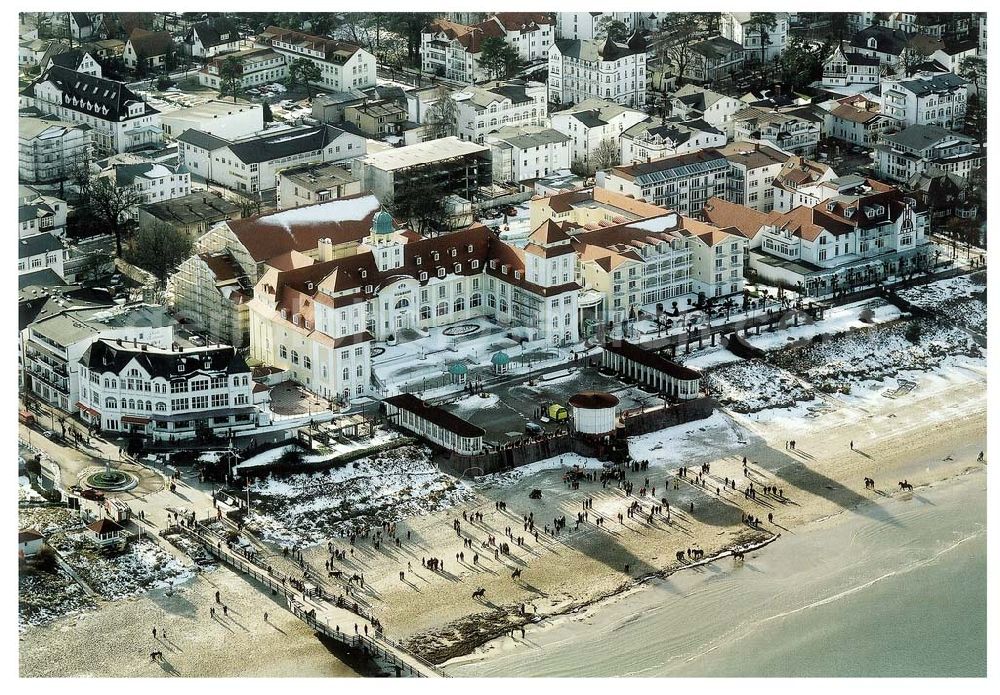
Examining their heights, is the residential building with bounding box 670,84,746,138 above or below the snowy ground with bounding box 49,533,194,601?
above

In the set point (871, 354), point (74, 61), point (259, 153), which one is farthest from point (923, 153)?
point (74, 61)

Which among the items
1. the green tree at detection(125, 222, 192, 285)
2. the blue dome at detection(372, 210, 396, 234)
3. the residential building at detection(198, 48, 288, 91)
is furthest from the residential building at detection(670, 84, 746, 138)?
the green tree at detection(125, 222, 192, 285)

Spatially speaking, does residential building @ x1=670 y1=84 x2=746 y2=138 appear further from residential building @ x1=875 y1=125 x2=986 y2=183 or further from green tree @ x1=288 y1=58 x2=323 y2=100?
green tree @ x1=288 y1=58 x2=323 y2=100

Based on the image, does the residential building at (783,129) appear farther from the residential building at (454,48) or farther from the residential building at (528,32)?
the residential building at (454,48)

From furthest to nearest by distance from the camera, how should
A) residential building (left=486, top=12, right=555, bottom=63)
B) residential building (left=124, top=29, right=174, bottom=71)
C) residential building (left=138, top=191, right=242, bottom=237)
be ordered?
residential building (left=486, top=12, right=555, bottom=63)
residential building (left=124, top=29, right=174, bottom=71)
residential building (left=138, top=191, right=242, bottom=237)

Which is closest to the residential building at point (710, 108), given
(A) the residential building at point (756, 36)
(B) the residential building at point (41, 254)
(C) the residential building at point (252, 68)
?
(A) the residential building at point (756, 36)

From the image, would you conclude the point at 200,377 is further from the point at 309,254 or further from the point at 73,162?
the point at 73,162

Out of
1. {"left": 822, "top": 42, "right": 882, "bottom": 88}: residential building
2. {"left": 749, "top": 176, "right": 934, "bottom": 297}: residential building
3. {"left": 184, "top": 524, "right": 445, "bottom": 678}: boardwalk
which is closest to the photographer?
{"left": 184, "top": 524, "right": 445, "bottom": 678}: boardwalk
